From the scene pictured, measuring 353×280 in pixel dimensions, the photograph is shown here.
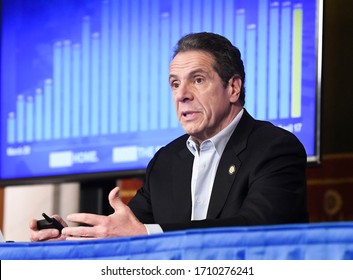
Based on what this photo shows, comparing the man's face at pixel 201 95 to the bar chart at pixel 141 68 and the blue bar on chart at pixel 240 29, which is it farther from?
the blue bar on chart at pixel 240 29

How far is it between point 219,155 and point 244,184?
0.15m

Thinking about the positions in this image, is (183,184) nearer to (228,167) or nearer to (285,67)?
(228,167)

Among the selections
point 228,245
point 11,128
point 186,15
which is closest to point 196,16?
point 186,15

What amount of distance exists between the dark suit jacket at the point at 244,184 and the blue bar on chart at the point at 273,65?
82 centimetres

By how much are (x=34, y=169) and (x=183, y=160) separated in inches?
66.1

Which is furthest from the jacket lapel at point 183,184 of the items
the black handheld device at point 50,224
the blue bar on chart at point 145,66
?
Answer: the blue bar on chart at point 145,66

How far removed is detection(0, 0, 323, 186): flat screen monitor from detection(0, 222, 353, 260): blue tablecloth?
5.66ft

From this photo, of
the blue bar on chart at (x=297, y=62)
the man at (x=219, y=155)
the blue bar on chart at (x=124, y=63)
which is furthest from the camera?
the blue bar on chart at (x=124, y=63)

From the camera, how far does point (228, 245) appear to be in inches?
64.1

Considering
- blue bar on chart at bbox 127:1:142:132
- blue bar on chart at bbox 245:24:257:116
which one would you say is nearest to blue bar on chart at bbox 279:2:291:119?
blue bar on chart at bbox 245:24:257:116

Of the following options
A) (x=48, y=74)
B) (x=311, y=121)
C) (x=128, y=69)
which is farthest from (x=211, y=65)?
(x=48, y=74)

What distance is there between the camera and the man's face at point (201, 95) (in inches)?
99.5

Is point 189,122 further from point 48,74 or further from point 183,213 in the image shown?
point 48,74

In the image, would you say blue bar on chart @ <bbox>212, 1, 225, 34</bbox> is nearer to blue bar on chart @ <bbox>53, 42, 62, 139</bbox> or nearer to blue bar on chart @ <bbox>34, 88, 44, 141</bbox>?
blue bar on chart @ <bbox>53, 42, 62, 139</bbox>
